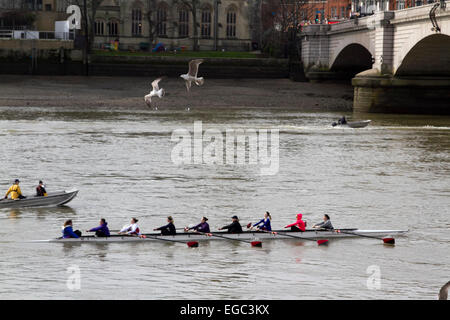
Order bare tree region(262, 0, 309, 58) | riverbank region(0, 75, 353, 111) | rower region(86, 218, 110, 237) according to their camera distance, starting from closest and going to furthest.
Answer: rower region(86, 218, 110, 237), riverbank region(0, 75, 353, 111), bare tree region(262, 0, 309, 58)

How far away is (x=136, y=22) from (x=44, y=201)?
256 ft

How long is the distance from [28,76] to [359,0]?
1383 inches

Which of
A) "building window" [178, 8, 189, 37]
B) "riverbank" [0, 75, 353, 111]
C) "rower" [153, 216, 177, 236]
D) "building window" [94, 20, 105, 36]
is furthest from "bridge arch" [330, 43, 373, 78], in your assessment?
"rower" [153, 216, 177, 236]

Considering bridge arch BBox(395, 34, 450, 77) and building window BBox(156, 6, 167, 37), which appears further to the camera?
building window BBox(156, 6, 167, 37)

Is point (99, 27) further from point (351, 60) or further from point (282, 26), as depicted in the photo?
point (351, 60)

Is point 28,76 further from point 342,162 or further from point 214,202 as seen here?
point 214,202

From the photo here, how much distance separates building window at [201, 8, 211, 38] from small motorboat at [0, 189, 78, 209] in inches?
3099

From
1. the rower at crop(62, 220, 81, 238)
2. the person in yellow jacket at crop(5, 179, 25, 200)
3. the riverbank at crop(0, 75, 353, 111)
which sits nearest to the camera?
the rower at crop(62, 220, 81, 238)

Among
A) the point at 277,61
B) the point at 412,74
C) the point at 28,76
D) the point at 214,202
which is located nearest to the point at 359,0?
the point at 277,61

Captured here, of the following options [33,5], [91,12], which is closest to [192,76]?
[33,5]

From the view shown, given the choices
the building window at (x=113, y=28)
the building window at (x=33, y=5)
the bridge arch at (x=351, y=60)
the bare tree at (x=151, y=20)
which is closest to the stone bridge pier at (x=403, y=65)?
the bridge arch at (x=351, y=60)

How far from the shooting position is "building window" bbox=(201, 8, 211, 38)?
10525 cm

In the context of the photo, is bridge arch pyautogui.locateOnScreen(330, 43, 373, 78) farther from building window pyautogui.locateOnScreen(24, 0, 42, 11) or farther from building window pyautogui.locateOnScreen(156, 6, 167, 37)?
building window pyautogui.locateOnScreen(24, 0, 42, 11)
